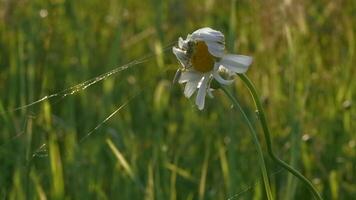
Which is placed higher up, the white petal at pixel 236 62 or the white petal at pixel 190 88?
the white petal at pixel 236 62

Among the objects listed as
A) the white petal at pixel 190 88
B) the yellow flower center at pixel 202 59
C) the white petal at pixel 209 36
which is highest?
the white petal at pixel 209 36

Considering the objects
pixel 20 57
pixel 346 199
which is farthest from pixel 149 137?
pixel 346 199

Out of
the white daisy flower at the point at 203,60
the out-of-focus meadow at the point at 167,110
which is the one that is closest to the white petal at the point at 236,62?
the white daisy flower at the point at 203,60

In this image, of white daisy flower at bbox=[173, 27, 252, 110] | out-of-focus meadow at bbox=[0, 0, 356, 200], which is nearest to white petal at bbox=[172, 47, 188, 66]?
white daisy flower at bbox=[173, 27, 252, 110]

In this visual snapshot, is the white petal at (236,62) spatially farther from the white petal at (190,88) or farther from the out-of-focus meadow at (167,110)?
the out-of-focus meadow at (167,110)

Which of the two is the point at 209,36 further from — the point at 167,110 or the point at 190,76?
the point at 167,110

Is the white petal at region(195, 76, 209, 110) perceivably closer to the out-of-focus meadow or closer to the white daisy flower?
the white daisy flower

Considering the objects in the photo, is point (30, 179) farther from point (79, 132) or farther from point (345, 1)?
point (345, 1)
